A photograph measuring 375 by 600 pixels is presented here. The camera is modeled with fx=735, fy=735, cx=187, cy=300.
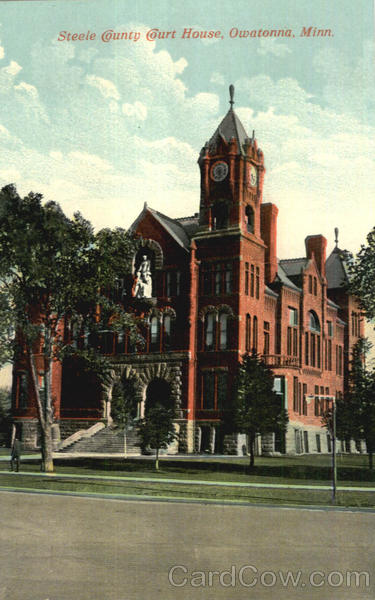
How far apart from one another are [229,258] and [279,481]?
15430 mm

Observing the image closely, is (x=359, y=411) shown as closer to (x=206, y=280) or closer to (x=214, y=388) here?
(x=214, y=388)

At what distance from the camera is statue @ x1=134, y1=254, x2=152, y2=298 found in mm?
31283

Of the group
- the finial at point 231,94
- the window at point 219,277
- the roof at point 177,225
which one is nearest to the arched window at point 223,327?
the window at point 219,277

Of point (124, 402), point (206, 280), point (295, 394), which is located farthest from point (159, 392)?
point (295, 394)

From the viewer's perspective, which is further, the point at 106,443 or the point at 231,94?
the point at 106,443

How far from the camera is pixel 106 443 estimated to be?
35.8m

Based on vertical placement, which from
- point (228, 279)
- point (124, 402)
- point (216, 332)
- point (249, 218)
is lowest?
point (124, 402)

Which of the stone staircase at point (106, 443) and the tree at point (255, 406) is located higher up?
the tree at point (255, 406)

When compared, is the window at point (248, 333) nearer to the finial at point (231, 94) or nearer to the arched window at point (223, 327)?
the arched window at point (223, 327)

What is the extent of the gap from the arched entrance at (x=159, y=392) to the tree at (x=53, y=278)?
8829mm

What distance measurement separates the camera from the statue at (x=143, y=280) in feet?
103

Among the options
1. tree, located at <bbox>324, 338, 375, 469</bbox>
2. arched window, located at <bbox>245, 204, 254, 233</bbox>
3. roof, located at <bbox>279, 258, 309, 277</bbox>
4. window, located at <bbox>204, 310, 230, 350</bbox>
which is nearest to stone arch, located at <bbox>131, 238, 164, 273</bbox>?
arched window, located at <bbox>245, 204, 254, 233</bbox>

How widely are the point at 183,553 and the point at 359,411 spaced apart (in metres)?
26.6

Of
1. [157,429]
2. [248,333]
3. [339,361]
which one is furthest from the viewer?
[339,361]
